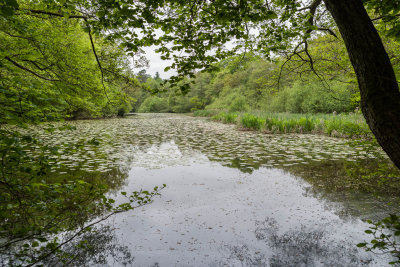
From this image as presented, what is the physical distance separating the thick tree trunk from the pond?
5.03ft

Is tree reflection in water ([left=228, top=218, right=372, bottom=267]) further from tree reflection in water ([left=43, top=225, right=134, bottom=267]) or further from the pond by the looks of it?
tree reflection in water ([left=43, top=225, right=134, bottom=267])

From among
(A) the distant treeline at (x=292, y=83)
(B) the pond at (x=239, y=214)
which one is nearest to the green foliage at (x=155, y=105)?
(A) the distant treeline at (x=292, y=83)

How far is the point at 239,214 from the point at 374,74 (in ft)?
8.46

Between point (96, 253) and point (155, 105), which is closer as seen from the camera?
point (96, 253)

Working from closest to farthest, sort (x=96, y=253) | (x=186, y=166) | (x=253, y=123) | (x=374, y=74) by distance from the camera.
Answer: (x=374, y=74) < (x=96, y=253) < (x=186, y=166) < (x=253, y=123)

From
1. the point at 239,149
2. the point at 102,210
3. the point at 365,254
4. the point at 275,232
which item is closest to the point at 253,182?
the point at 275,232

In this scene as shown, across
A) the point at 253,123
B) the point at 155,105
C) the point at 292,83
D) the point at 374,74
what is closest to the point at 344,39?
the point at 374,74

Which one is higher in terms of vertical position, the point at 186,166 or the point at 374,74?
the point at 374,74

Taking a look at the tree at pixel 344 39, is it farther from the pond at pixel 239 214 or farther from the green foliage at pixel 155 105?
the green foliage at pixel 155 105

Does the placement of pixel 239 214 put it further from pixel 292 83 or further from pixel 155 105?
pixel 155 105

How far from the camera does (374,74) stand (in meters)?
1.58

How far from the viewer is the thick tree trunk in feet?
5.08

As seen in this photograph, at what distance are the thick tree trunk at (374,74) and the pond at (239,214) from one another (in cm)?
153

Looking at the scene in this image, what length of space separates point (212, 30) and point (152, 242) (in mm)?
2677
